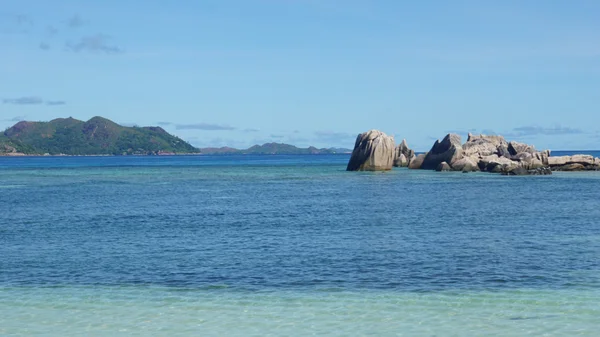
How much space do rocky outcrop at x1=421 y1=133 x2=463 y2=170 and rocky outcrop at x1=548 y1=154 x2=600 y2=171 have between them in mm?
16055

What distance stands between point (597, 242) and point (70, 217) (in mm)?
36705

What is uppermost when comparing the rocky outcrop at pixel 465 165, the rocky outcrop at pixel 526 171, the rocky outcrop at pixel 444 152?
the rocky outcrop at pixel 444 152

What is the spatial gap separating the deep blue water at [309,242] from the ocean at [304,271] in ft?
0.37

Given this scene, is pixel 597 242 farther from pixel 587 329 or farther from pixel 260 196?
pixel 260 196

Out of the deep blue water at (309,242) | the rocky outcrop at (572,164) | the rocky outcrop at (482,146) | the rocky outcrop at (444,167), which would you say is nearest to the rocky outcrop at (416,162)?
the rocky outcrop at (482,146)

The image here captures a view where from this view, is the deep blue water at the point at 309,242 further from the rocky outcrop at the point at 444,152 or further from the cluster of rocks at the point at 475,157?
the rocky outcrop at the point at 444,152

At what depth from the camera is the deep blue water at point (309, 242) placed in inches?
1039

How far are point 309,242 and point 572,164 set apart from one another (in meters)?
94.5

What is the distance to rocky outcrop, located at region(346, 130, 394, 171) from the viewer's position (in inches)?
4756

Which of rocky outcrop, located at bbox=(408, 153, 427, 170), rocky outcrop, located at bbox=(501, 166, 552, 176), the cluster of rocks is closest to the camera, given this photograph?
rocky outcrop, located at bbox=(501, 166, 552, 176)

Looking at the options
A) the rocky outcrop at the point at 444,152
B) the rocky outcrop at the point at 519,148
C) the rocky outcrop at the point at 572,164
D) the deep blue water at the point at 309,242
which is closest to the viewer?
the deep blue water at the point at 309,242

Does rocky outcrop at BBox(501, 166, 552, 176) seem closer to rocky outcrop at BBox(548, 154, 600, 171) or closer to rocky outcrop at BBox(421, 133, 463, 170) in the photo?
rocky outcrop at BBox(548, 154, 600, 171)

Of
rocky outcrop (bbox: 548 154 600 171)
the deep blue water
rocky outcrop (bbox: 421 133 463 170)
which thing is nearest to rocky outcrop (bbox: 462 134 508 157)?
rocky outcrop (bbox: 421 133 463 170)

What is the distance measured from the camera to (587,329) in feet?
62.3
